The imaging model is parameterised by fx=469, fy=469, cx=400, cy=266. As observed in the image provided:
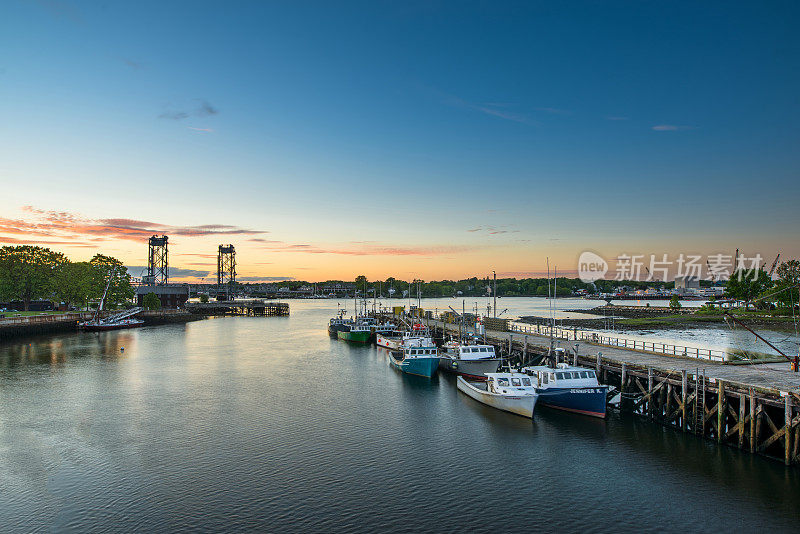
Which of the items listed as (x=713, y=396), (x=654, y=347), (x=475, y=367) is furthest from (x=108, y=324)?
(x=713, y=396)

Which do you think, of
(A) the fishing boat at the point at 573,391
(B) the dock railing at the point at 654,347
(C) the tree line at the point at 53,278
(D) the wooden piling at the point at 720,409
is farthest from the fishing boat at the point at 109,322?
Result: (D) the wooden piling at the point at 720,409

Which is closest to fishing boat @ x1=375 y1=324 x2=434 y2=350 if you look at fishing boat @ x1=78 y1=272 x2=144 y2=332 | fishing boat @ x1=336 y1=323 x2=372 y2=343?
fishing boat @ x1=336 y1=323 x2=372 y2=343

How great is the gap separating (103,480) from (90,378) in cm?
3875

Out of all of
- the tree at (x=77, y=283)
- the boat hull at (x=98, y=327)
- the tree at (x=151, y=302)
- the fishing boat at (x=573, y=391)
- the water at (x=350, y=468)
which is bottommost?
the water at (x=350, y=468)

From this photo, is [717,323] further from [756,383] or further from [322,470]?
[322,470]

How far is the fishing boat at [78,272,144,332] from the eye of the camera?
12038 centimetres

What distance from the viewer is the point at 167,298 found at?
200 meters

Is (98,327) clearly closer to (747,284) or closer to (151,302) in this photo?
(151,302)

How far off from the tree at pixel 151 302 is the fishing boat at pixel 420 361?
155 meters

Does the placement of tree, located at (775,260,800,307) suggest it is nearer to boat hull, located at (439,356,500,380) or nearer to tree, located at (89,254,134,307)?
boat hull, located at (439,356,500,380)

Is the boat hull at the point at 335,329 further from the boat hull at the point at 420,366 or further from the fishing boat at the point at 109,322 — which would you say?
the fishing boat at the point at 109,322

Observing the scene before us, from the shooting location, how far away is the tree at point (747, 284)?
145 m

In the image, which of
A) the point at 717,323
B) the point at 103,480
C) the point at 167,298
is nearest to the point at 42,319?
the point at 167,298

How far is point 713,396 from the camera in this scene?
33.9m
